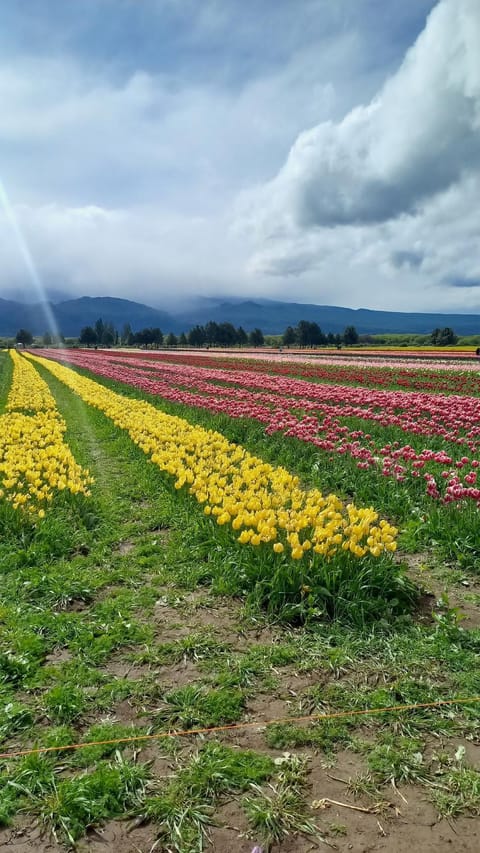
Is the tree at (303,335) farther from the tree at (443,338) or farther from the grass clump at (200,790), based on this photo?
the grass clump at (200,790)

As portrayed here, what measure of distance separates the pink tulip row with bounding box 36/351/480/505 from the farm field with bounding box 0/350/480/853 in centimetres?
18

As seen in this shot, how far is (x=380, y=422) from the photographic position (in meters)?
13.2

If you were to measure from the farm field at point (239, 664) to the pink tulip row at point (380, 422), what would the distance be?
0.58 ft

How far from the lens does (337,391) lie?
61.6ft

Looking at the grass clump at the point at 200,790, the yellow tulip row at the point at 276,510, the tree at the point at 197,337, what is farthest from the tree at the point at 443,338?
the grass clump at the point at 200,790

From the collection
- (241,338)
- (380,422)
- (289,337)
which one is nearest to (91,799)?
(380,422)

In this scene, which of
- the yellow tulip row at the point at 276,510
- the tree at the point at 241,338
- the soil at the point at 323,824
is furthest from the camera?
the tree at the point at 241,338

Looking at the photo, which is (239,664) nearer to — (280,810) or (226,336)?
(280,810)

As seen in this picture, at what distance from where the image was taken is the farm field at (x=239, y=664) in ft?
9.96

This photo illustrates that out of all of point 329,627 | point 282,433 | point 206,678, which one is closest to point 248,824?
point 206,678

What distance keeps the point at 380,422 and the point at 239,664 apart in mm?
9763

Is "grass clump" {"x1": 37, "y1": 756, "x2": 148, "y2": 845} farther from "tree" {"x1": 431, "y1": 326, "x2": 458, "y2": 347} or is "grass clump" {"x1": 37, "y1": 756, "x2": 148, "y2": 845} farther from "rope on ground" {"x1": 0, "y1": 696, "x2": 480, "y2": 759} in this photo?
"tree" {"x1": 431, "y1": 326, "x2": 458, "y2": 347}

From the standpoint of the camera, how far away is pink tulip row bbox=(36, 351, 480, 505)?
337 inches

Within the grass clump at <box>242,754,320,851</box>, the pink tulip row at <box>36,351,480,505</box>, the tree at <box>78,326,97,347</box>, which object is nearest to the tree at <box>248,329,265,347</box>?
the tree at <box>78,326,97,347</box>
